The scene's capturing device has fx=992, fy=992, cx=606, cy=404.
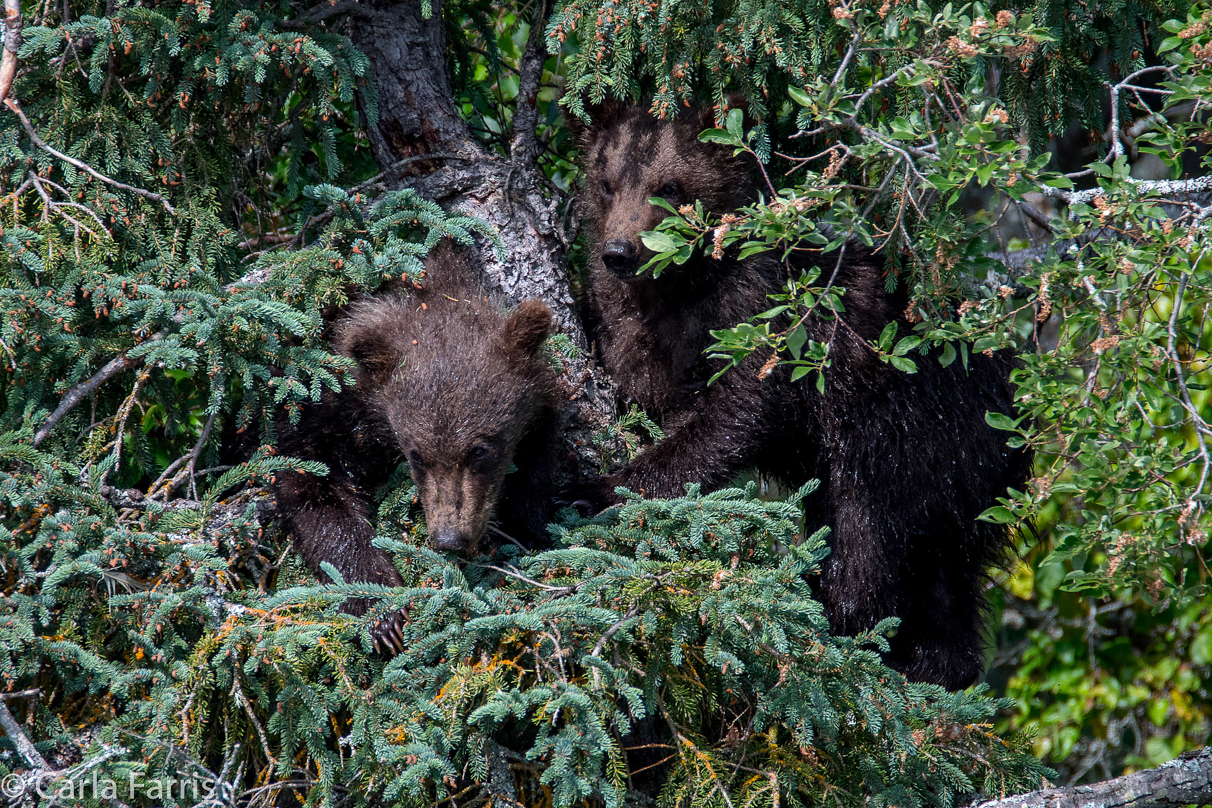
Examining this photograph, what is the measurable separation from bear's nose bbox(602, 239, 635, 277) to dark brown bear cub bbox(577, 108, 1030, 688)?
0.02 meters

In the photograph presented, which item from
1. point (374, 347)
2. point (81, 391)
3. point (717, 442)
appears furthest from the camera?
point (717, 442)

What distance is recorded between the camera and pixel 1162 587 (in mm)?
2727

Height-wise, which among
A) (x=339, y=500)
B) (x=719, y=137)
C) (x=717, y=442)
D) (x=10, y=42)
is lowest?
(x=717, y=442)

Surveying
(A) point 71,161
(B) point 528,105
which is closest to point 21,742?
(A) point 71,161

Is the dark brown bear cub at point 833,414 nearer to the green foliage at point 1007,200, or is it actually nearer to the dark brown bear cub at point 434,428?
the green foliage at point 1007,200

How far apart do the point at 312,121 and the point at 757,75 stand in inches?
79.9

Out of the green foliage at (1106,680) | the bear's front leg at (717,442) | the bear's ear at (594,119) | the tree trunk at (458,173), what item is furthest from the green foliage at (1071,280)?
the green foliage at (1106,680)

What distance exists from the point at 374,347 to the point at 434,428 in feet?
1.42

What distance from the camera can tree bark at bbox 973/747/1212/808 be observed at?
304 centimetres

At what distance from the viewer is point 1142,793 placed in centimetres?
307

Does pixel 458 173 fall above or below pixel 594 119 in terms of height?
below

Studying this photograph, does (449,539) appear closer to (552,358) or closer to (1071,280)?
(552,358)

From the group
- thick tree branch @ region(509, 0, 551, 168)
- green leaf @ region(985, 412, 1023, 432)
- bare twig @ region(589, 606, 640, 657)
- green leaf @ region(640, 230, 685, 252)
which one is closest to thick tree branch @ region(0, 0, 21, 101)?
thick tree branch @ region(509, 0, 551, 168)

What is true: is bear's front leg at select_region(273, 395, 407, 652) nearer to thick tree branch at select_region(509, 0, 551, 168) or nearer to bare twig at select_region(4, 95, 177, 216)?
bare twig at select_region(4, 95, 177, 216)
